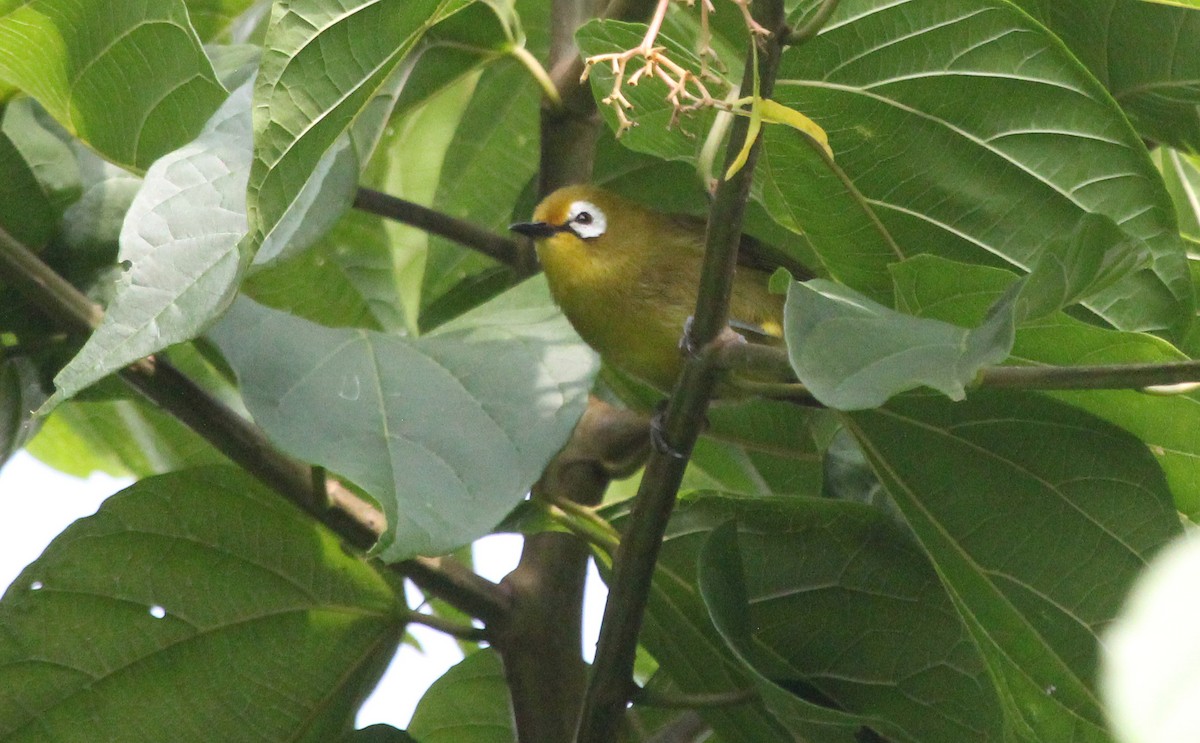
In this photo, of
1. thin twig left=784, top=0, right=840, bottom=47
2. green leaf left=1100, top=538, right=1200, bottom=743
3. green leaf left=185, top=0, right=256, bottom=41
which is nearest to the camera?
green leaf left=1100, top=538, right=1200, bottom=743

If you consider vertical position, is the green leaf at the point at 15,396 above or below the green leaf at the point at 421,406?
above

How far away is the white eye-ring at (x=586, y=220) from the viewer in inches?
100

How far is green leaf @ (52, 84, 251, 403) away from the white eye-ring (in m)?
1.00

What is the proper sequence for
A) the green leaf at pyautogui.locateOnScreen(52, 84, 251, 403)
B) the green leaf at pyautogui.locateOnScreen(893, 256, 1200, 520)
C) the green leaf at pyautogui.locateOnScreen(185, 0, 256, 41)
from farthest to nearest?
the green leaf at pyautogui.locateOnScreen(185, 0, 256, 41), the green leaf at pyautogui.locateOnScreen(893, 256, 1200, 520), the green leaf at pyautogui.locateOnScreen(52, 84, 251, 403)

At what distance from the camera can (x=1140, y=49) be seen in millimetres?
1769

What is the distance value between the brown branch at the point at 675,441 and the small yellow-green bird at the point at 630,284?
103cm

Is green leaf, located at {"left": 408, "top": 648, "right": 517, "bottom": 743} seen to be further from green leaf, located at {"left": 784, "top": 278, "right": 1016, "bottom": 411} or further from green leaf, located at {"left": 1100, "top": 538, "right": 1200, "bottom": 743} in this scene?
green leaf, located at {"left": 1100, "top": 538, "right": 1200, "bottom": 743}

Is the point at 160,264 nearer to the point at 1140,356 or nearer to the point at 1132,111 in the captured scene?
the point at 1140,356

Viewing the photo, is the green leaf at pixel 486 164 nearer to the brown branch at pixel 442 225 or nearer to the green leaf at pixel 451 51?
the brown branch at pixel 442 225

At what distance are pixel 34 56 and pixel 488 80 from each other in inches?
41.0

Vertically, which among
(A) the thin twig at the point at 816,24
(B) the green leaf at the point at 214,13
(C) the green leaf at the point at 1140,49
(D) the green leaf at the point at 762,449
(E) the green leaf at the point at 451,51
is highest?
(B) the green leaf at the point at 214,13

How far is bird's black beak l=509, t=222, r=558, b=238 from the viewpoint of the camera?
8.26 ft

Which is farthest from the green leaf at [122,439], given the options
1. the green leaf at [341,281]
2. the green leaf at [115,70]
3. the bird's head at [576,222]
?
the bird's head at [576,222]

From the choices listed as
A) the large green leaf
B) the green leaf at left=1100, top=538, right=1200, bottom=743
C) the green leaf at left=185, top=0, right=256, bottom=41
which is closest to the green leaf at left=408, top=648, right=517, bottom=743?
the large green leaf
